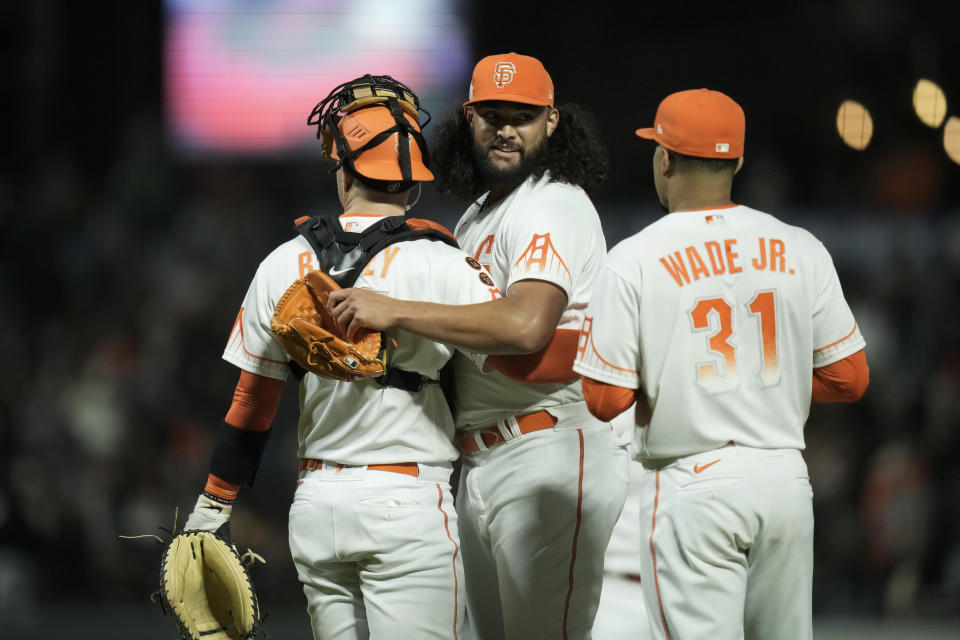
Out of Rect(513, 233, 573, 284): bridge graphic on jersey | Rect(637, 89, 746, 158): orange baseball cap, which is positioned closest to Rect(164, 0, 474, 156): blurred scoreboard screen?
Rect(513, 233, 573, 284): bridge graphic on jersey

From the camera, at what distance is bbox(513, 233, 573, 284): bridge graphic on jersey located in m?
3.10

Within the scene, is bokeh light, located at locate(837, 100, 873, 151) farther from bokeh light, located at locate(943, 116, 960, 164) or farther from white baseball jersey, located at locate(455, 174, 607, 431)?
white baseball jersey, located at locate(455, 174, 607, 431)

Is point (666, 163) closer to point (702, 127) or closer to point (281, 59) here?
point (702, 127)

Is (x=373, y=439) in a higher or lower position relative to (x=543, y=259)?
lower

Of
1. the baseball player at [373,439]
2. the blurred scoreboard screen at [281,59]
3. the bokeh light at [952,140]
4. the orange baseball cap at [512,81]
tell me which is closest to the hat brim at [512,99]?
the orange baseball cap at [512,81]

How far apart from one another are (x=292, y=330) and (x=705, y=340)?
1041mm

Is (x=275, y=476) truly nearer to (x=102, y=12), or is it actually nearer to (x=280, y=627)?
(x=280, y=627)

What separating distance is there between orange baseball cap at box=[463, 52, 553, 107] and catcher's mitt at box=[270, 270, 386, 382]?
93 centimetres

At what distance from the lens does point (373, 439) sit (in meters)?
2.89

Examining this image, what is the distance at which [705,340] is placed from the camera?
2.86 metres

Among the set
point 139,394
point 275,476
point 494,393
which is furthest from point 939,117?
point 494,393

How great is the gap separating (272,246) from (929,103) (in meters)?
5.68

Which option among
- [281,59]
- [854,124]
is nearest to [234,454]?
[281,59]

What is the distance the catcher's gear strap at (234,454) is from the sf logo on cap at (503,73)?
4.19 ft
